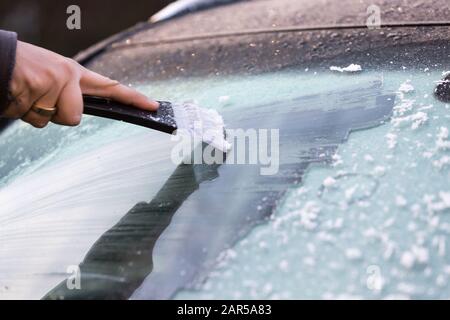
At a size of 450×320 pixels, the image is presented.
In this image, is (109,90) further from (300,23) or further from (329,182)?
(300,23)

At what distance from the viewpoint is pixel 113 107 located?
1.47 metres

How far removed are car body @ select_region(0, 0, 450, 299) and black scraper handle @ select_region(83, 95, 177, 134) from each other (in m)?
0.05

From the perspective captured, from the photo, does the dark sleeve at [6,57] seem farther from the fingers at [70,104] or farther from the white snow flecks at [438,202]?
the white snow flecks at [438,202]

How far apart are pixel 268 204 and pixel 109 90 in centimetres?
49

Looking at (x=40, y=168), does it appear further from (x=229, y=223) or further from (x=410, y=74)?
(x=410, y=74)

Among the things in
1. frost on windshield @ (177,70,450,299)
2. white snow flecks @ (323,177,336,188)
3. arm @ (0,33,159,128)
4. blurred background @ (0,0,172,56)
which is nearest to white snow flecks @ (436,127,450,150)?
frost on windshield @ (177,70,450,299)

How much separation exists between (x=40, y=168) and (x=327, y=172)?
29.9 inches

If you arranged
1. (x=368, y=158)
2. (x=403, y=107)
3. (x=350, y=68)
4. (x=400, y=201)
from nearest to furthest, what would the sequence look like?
(x=400, y=201)
(x=368, y=158)
(x=403, y=107)
(x=350, y=68)

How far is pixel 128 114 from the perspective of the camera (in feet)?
4.77

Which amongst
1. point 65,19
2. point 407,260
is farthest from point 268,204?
point 65,19

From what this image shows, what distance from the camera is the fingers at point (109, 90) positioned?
146 cm

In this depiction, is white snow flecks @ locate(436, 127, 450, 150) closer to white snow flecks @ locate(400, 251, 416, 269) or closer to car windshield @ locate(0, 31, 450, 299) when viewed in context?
car windshield @ locate(0, 31, 450, 299)

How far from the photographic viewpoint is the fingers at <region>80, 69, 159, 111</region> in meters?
1.46

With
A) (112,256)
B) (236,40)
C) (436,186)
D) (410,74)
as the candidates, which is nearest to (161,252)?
(112,256)
